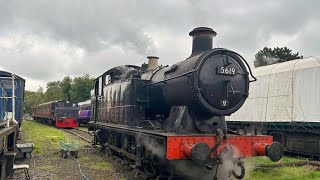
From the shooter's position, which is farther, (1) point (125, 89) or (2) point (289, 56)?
(2) point (289, 56)

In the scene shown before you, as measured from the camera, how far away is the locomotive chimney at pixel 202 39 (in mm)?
7602

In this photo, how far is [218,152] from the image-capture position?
659cm

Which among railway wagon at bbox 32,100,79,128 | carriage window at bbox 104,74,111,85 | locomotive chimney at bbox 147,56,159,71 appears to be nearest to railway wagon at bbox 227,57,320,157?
locomotive chimney at bbox 147,56,159,71

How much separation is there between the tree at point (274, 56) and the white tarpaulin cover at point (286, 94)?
1163 inches

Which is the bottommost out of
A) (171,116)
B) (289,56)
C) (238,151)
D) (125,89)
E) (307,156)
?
(307,156)

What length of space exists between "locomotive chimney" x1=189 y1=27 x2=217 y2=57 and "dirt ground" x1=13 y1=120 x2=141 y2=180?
3.51 metres

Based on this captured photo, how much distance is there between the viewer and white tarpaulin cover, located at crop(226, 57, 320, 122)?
12.5 m

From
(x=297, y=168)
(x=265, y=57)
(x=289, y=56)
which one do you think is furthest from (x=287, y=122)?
(x=265, y=57)

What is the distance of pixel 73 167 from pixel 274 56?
40320 millimetres

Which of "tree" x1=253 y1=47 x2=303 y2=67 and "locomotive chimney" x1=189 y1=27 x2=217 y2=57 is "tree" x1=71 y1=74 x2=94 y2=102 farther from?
"locomotive chimney" x1=189 y1=27 x2=217 y2=57

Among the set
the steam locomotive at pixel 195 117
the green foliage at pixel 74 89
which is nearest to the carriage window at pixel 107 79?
the steam locomotive at pixel 195 117

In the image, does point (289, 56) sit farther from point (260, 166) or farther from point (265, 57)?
point (260, 166)

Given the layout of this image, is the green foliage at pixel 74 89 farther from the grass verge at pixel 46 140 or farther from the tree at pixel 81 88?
the grass verge at pixel 46 140

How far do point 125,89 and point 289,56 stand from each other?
38.7 m
